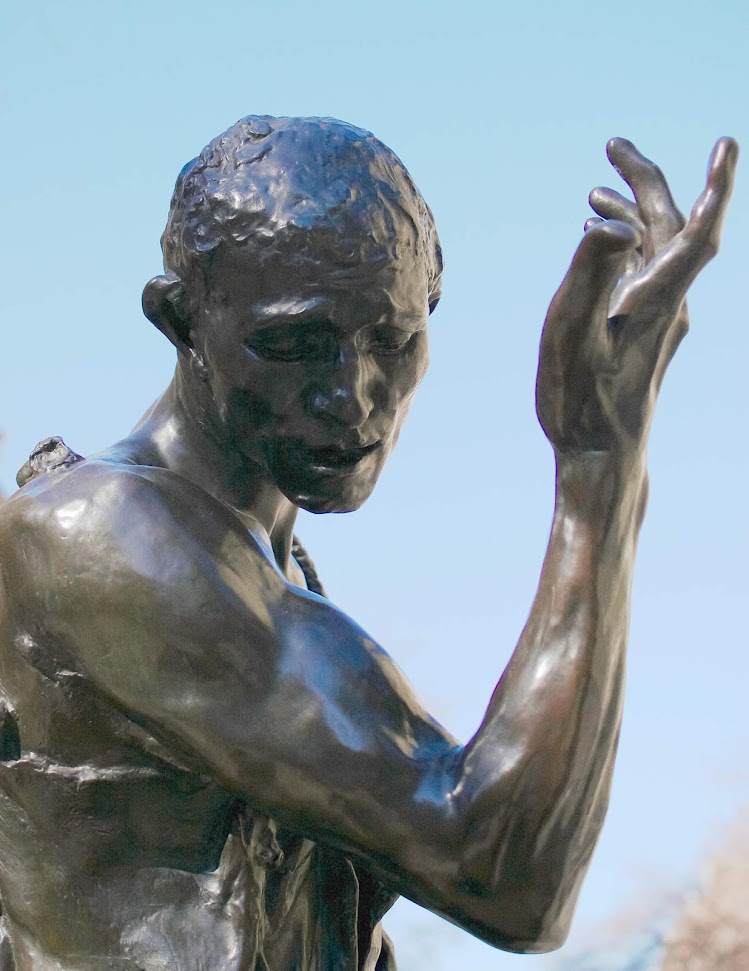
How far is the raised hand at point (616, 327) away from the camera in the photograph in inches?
103

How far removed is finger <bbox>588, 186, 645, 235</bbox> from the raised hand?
0.54 feet

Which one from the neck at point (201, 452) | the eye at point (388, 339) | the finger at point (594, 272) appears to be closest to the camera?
the finger at point (594, 272)

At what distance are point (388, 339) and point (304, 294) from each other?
170 mm

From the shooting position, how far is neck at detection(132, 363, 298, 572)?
10.6 feet

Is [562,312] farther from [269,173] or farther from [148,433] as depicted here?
[148,433]

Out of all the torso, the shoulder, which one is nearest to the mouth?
the shoulder

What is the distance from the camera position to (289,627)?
2.83 m

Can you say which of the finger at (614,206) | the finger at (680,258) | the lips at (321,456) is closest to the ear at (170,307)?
the lips at (321,456)

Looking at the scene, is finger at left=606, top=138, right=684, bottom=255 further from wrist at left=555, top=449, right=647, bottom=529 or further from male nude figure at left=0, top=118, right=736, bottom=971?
wrist at left=555, top=449, right=647, bottom=529

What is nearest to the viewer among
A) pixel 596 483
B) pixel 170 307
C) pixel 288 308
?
pixel 596 483

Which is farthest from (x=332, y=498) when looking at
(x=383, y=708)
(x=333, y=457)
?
(x=383, y=708)

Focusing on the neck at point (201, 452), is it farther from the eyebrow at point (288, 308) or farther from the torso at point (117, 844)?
the torso at point (117, 844)

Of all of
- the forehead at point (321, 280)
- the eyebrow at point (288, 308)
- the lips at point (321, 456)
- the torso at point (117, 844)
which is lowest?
the torso at point (117, 844)

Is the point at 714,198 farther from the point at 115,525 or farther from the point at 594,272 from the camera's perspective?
the point at 115,525
